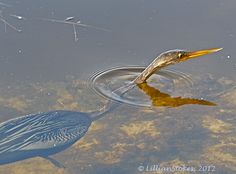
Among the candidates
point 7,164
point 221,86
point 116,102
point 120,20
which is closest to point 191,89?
point 221,86

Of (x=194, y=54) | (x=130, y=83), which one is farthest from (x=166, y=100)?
(x=194, y=54)

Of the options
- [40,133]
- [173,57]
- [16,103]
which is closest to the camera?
[40,133]

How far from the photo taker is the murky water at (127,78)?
12.3 feet

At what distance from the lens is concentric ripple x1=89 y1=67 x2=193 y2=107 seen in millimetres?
4305

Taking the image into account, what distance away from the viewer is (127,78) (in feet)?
14.8

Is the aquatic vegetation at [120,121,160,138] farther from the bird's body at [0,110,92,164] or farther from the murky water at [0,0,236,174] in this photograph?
the bird's body at [0,110,92,164]

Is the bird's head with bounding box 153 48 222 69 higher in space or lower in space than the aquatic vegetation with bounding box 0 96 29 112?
higher

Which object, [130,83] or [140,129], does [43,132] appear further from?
[130,83]

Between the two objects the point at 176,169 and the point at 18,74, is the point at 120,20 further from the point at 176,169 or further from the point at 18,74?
the point at 176,169

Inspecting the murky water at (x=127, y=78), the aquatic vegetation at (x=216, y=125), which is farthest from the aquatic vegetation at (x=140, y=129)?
the aquatic vegetation at (x=216, y=125)

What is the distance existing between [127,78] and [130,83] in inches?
2.2

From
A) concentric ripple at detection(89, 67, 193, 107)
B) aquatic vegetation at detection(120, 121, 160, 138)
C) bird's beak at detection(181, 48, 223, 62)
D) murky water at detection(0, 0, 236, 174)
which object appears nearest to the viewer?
murky water at detection(0, 0, 236, 174)

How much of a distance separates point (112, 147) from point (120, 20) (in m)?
1.72

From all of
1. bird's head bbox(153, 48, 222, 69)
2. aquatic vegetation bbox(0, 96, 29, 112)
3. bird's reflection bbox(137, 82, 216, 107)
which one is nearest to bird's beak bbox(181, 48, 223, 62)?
bird's head bbox(153, 48, 222, 69)
